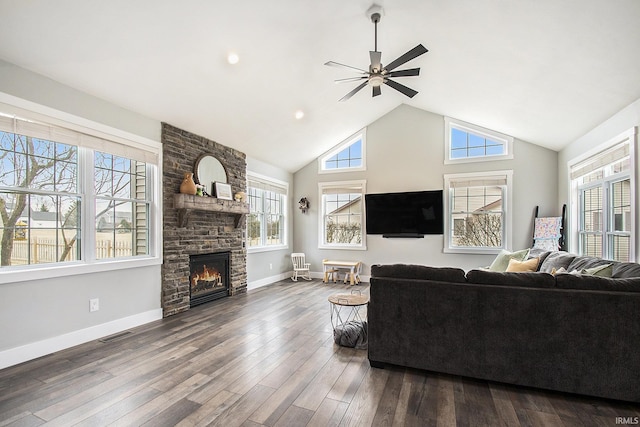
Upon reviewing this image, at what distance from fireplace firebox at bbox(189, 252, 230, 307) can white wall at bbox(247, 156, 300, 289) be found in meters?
0.70

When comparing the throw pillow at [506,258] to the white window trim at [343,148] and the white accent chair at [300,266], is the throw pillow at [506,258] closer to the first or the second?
the white window trim at [343,148]

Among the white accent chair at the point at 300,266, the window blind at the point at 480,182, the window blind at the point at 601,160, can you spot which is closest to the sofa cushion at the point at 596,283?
the window blind at the point at 601,160

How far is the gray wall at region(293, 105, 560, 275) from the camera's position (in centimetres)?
579

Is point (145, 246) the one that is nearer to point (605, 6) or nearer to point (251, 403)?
point (251, 403)

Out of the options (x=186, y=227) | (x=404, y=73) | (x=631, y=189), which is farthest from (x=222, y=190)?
(x=631, y=189)

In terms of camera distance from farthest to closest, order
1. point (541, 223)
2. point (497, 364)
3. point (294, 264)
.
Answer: point (294, 264) < point (541, 223) < point (497, 364)

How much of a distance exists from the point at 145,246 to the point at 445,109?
584 cm

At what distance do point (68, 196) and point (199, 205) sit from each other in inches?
60.7

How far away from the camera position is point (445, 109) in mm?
5945

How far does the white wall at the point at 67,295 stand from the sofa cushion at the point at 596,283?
14.8ft

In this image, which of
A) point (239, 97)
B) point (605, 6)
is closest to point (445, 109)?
point (605, 6)

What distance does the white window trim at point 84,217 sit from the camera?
2.78m

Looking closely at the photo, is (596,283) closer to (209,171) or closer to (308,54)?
(308,54)

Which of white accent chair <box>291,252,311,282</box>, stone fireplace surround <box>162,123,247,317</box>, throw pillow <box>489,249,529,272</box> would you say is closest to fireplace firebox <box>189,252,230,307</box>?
stone fireplace surround <box>162,123,247,317</box>
